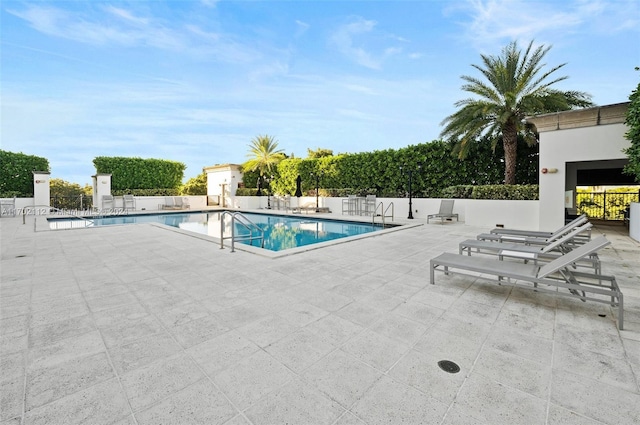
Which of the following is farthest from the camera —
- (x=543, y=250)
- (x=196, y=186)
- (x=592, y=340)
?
(x=196, y=186)

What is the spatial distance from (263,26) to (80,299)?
597 inches

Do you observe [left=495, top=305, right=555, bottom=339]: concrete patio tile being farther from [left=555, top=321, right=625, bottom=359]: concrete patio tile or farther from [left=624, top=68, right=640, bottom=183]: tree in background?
[left=624, top=68, right=640, bottom=183]: tree in background

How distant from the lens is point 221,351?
238cm

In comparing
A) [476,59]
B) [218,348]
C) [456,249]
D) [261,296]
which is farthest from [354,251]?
[476,59]

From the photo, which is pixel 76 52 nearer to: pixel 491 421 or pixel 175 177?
pixel 175 177

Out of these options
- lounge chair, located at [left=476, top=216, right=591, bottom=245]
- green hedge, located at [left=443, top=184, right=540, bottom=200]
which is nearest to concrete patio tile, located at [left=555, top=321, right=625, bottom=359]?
lounge chair, located at [left=476, top=216, right=591, bottom=245]

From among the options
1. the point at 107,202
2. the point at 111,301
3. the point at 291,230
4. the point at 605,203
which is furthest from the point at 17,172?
the point at 605,203

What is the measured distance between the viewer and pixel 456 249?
6480 mm

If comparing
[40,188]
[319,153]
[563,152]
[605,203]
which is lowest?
[605,203]

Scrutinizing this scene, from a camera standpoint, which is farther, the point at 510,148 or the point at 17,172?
the point at 17,172

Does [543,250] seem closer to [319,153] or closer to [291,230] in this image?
[291,230]

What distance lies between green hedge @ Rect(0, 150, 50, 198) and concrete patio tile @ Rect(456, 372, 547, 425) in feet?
74.0

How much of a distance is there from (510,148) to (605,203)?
5.94 meters

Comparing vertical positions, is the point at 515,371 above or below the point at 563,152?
below
